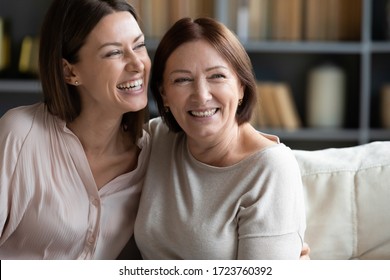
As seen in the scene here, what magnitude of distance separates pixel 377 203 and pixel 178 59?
0.62m

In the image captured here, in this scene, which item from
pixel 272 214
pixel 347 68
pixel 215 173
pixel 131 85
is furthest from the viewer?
pixel 347 68

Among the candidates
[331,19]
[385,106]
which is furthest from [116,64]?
[385,106]

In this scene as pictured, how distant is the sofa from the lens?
74.2 inches

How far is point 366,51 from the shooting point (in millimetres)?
3859

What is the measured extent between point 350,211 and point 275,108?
2.06 meters

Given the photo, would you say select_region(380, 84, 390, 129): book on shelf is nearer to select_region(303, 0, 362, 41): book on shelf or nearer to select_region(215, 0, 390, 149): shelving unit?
select_region(215, 0, 390, 149): shelving unit

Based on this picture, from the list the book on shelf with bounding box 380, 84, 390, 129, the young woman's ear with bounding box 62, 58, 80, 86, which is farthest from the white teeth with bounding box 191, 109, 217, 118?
the book on shelf with bounding box 380, 84, 390, 129

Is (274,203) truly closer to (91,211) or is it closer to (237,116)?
(237,116)

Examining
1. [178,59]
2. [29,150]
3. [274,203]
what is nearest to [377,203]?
[274,203]

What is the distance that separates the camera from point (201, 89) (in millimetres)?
1714

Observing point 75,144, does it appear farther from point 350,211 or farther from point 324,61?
point 324,61

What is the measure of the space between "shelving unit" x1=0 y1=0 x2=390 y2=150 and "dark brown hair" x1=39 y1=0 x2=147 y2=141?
1995 mm

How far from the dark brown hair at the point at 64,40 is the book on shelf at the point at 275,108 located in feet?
6.80
